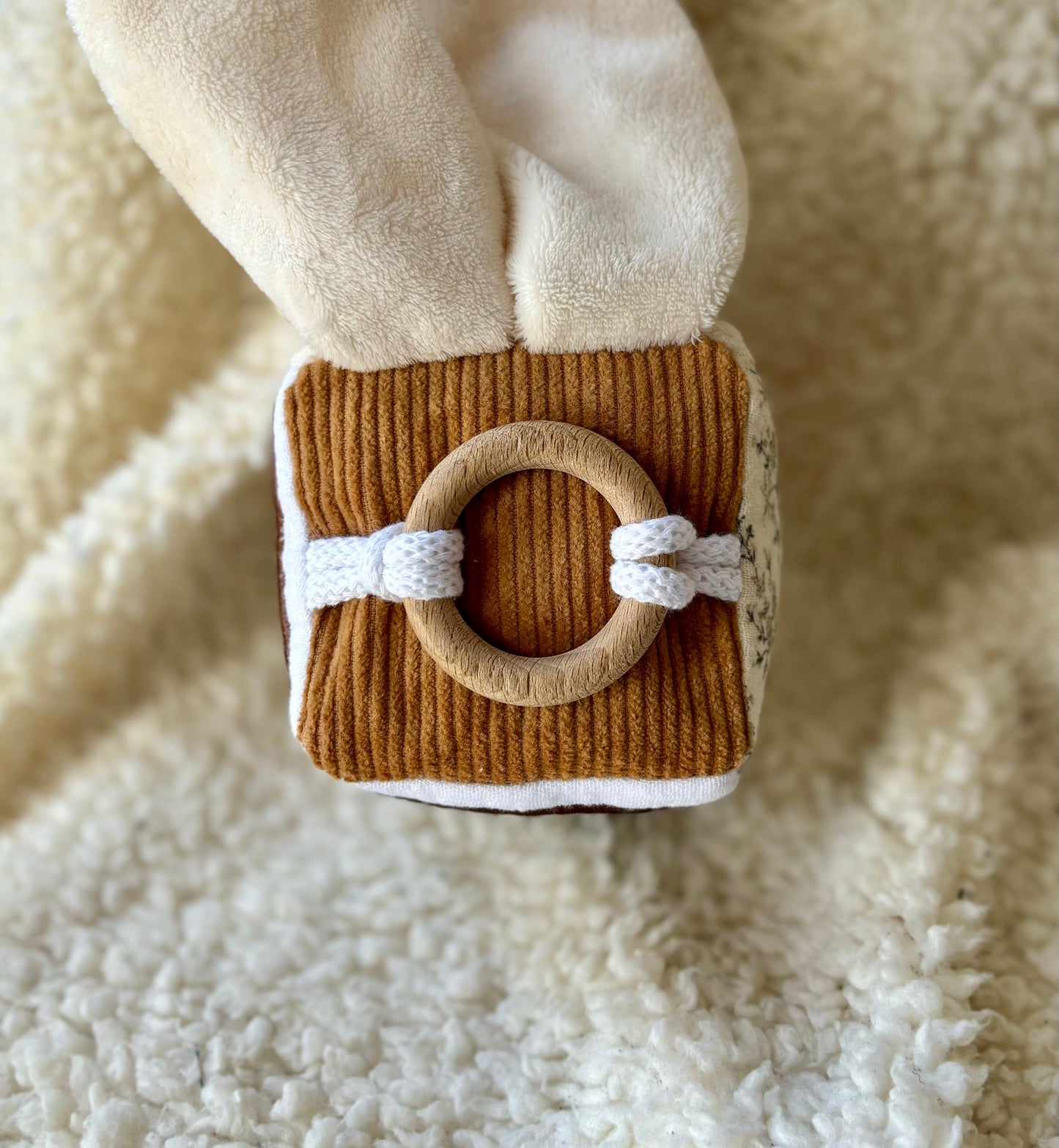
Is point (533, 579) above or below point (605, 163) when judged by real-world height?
below

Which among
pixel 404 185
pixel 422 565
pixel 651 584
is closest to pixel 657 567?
pixel 651 584

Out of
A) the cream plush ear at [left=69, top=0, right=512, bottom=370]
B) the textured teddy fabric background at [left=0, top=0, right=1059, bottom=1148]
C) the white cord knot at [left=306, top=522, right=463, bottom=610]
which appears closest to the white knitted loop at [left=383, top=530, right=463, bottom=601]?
the white cord knot at [left=306, top=522, right=463, bottom=610]

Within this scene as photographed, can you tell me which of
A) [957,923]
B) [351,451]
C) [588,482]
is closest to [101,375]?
[351,451]

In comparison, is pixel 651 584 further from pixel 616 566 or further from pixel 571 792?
pixel 571 792

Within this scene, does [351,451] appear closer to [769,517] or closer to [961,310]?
[769,517]

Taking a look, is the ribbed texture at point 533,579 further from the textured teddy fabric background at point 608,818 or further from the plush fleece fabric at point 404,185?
the textured teddy fabric background at point 608,818

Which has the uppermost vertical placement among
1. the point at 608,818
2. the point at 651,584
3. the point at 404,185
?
the point at 404,185

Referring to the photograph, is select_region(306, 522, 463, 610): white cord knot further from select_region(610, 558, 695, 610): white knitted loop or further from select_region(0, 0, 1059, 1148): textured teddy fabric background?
select_region(0, 0, 1059, 1148): textured teddy fabric background
